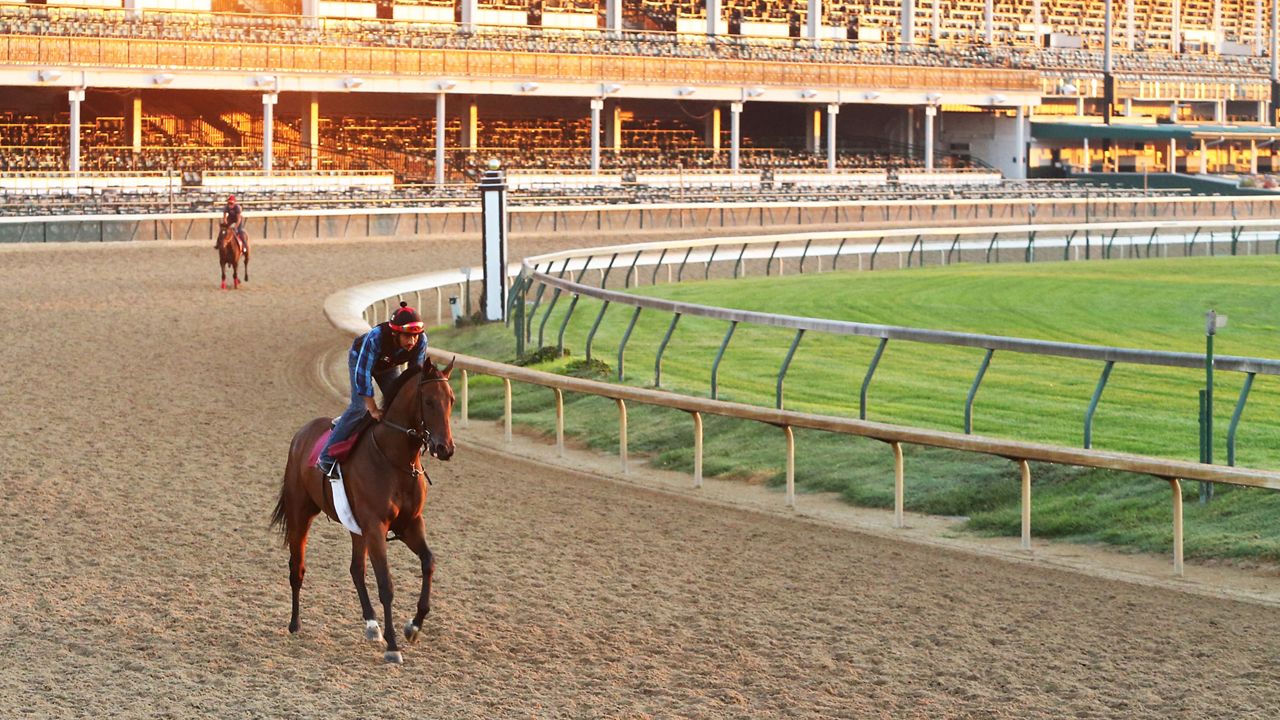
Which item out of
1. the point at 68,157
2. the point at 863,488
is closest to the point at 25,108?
the point at 68,157

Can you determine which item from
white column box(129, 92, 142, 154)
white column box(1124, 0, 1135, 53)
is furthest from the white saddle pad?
white column box(1124, 0, 1135, 53)

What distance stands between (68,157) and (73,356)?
75.7 ft

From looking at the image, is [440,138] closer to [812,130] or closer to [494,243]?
[812,130]

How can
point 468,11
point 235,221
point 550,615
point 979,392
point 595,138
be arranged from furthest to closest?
point 468,11 → point 595,138 → point 235,221 → point 979,392 → point 550,615

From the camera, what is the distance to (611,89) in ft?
141

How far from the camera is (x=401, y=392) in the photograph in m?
6.44

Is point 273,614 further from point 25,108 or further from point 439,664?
point 25,108

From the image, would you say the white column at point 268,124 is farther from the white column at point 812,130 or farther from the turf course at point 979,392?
the white column at point 812,130

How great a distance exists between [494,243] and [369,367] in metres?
10.4

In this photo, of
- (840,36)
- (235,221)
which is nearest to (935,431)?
(235,221)

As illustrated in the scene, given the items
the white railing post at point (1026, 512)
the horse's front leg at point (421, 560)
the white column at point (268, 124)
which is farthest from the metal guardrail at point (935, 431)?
the white column at point (268, 124)

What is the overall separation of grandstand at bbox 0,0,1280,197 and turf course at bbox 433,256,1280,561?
18.5 m

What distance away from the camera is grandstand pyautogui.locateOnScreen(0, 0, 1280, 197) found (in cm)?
3719

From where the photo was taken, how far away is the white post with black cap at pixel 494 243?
55.3 ft
